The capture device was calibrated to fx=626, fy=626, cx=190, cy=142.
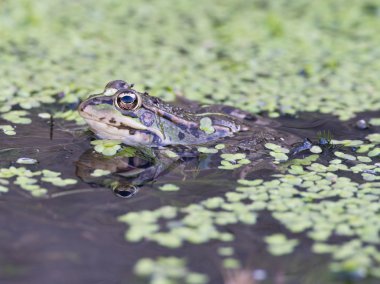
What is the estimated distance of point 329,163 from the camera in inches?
114

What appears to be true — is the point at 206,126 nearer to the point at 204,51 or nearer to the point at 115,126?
the point at 115,126

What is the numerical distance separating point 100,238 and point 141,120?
3.05 feet

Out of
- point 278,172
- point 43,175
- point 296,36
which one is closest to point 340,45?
point 296,36

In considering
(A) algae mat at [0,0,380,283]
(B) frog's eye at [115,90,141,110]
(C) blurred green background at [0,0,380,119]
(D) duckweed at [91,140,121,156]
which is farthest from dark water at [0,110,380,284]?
(C) blurred green background at [0,0,380,119]

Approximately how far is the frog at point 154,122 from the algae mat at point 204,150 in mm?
130

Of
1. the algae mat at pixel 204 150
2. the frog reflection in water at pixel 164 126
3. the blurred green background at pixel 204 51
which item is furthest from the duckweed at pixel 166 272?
the blurred green background at pixel 204 51

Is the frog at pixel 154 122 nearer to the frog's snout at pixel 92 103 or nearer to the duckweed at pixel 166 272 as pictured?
the frog's snout at pixel 92 103

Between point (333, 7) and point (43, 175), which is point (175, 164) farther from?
point (333, 7)

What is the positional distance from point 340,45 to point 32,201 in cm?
315

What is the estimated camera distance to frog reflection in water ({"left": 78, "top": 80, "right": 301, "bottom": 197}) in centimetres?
292

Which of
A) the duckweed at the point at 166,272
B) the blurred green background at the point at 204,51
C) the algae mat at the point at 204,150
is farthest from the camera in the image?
the blurred green background at the point at 204,51

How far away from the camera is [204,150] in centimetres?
299

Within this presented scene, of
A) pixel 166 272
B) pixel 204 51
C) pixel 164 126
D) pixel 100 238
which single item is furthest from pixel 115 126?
pixel 204 51

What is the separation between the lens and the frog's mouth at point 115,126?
9.55 feet
